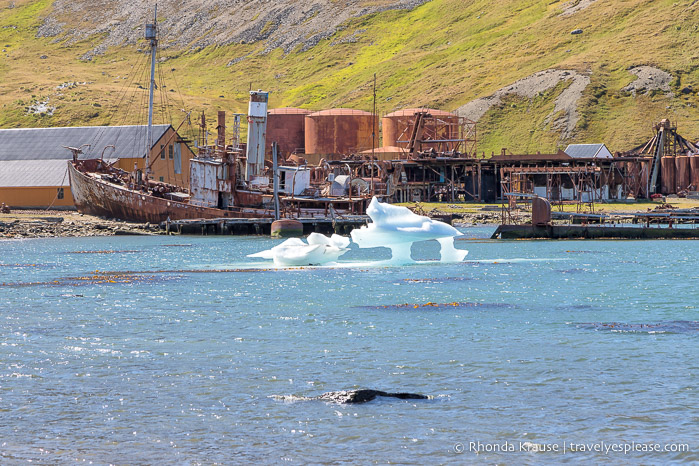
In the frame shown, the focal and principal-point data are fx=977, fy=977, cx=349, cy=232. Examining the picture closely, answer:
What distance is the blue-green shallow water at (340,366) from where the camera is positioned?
536 inches

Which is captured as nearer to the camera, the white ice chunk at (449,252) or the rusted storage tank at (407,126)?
the white ice chunk at (449,252)

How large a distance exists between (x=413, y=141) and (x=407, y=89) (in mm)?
53948

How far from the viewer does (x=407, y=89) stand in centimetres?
15612

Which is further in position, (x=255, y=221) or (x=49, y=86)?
(x=49, y=86)

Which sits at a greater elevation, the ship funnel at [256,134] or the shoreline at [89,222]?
the ship funnel at [256,134]

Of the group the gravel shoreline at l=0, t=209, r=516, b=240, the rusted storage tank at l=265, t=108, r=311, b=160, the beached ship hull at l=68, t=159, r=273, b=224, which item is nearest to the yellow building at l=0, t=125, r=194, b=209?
the gravel shoreline at l=0, t=209, r=516, b=240

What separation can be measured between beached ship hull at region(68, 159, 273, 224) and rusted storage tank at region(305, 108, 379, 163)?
1607 inches

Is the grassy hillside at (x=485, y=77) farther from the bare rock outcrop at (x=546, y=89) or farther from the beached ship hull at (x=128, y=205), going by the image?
the beached ship hull at (x=128, y=205)

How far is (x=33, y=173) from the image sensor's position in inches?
3332

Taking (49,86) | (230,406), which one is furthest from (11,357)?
(49,86)

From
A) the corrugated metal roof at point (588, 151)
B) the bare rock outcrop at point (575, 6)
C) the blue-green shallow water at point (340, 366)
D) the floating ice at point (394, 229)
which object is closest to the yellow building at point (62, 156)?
the corrugated metal roof at point (588, 151)

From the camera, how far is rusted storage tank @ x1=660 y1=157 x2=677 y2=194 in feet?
327

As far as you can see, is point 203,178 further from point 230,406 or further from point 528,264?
point 230,406

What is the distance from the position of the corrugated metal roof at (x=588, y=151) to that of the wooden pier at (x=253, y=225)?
37.8 meters
